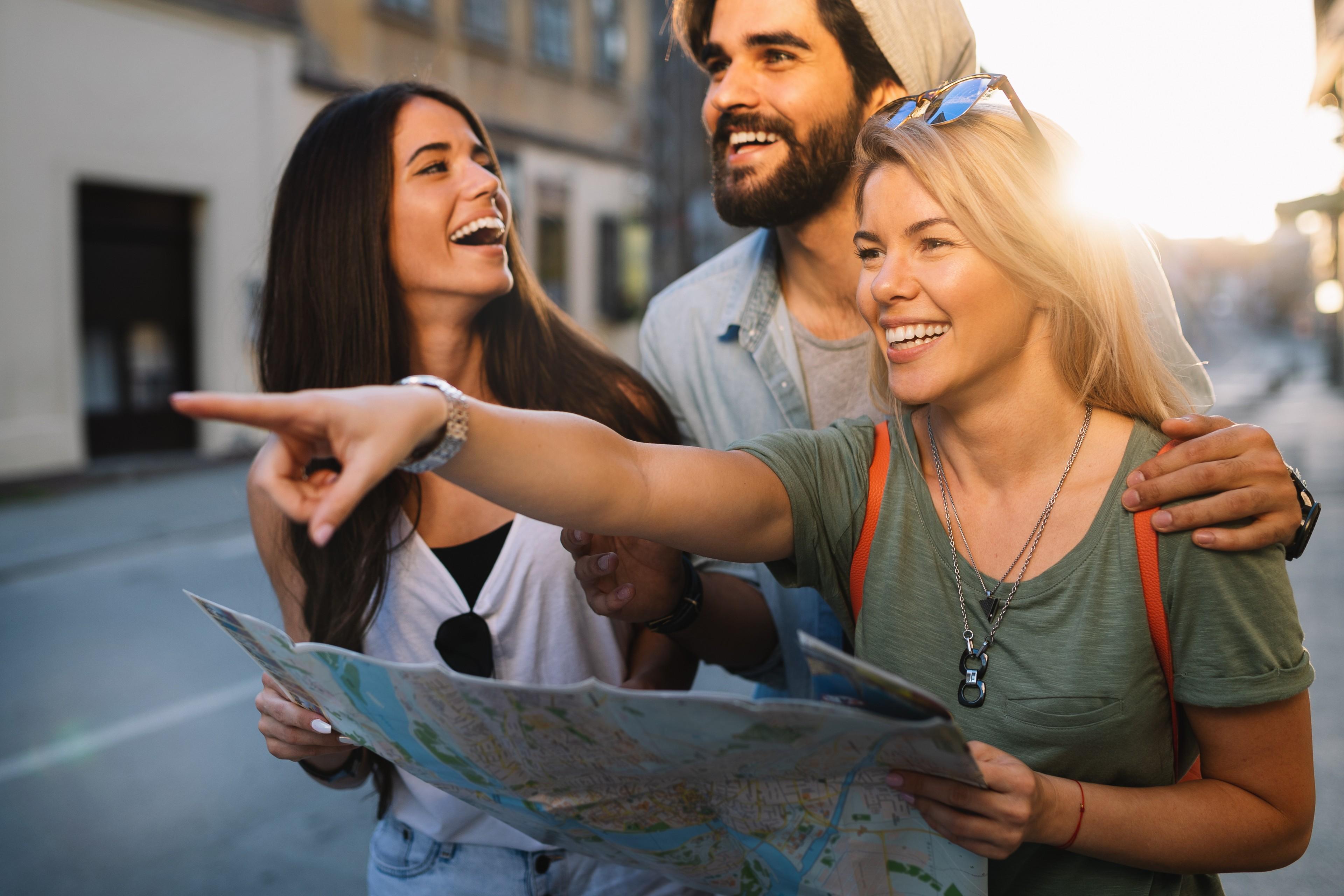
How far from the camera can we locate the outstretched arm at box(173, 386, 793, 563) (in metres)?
0.96

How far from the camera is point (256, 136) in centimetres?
1376

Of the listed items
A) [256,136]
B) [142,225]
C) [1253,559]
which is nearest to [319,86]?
[256,136]

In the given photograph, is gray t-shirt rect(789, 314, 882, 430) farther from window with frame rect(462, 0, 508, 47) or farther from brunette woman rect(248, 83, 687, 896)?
window with frame rect(462, 0, 508, 47)

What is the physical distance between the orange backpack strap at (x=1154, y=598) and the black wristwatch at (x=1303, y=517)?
0.19 metres

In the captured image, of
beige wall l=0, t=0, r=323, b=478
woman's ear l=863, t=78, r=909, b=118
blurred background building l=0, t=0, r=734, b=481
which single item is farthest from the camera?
blurred background building l=0, t=0, r=734, b=481

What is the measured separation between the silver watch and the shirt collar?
1.26 meters

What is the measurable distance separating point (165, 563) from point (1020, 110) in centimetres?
829

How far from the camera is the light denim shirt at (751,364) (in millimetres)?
2104

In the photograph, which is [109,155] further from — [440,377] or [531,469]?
[531,469]

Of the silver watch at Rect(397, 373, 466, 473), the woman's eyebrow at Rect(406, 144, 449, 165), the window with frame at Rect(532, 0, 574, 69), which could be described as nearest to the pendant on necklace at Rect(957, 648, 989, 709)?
the silver watch at Rect(397, 373, 466, 473)

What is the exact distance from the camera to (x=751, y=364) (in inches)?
90.5

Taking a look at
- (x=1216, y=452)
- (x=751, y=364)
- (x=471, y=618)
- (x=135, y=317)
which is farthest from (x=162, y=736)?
(x=135, y=317)

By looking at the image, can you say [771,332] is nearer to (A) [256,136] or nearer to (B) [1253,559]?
(B) [1253,559]

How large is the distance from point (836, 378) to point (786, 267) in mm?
319
